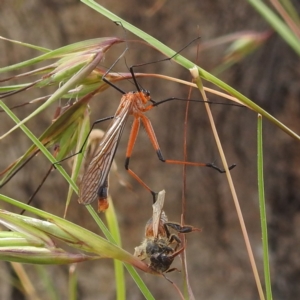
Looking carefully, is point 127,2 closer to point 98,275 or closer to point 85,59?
point 98,275

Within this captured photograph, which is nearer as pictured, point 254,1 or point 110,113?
point 254,1

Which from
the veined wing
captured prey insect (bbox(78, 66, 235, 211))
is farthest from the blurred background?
the veined wing

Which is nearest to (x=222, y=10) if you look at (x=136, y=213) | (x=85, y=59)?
(x=136, y=213)

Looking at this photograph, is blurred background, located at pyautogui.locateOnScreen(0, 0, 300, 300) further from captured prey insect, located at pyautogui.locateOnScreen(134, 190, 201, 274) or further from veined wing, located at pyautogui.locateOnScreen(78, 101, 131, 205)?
captured prey insect, located at pyautogui.locateOnScreen(134, 190, 201, 274)

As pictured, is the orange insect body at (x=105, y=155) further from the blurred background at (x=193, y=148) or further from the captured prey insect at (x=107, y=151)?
the blurred background at (x=193, y=148)

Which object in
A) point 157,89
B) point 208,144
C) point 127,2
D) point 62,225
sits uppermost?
point 127,2

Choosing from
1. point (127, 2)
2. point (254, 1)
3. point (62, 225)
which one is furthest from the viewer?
point (127, 2)

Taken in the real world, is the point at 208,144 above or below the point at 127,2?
below

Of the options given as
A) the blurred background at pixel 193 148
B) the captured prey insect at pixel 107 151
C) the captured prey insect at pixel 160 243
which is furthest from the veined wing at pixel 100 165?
the blurred background at pixel 193 148
